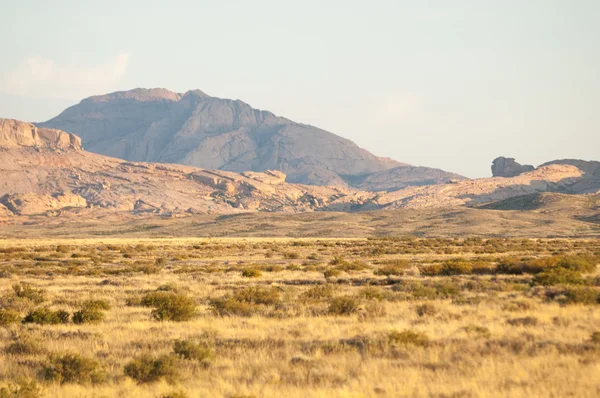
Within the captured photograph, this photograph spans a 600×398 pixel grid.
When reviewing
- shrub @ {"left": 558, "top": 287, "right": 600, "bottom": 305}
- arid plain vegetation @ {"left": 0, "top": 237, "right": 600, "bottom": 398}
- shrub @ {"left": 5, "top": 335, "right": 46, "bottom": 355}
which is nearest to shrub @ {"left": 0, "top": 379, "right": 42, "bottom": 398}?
arid plain vegetation @ {"left": 0, "top": 237, "right": 600, "bottom": 398}

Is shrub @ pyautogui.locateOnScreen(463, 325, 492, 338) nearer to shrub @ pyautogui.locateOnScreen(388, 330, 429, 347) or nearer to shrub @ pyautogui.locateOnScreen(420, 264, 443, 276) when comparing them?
shrub @ pyautogui.locateOnScreen(388, 330, 429, 347)

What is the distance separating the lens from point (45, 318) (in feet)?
54.3

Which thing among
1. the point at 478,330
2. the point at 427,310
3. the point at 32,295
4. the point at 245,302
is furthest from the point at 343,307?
the point at 32,295

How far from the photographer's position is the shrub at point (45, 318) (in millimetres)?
16506

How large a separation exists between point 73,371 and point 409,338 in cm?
588

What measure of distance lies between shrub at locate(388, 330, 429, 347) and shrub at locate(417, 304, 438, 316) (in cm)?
301

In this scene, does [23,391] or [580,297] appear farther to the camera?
[580,297]

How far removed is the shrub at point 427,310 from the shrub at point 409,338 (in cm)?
301

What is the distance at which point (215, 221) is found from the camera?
6088 inches

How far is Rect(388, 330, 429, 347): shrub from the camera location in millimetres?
12180

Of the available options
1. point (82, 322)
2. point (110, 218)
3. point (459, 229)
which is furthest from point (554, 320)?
point (110, 218)

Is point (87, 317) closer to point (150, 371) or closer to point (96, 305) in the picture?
point (96, 305)

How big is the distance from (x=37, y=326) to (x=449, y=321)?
381 inches

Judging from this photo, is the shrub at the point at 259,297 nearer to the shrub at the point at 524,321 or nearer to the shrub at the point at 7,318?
the shrub at the point at 7,318
